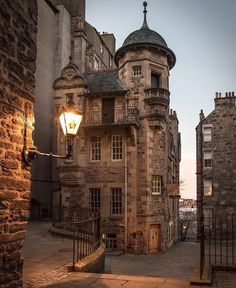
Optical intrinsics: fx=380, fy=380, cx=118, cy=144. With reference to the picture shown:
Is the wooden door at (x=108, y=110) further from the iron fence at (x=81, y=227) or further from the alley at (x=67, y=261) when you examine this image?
the alley at (x=67, y=261)

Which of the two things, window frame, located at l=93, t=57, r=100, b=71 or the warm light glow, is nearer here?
the warm light glow

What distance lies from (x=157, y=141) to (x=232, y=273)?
1569 centimetres

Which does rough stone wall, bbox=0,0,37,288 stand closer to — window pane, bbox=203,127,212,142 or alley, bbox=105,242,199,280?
alley, bbox=105,242,199,280

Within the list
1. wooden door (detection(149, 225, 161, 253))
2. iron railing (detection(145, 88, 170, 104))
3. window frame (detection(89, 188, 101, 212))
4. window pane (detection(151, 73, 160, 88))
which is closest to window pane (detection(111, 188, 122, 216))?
window frame (detection(89, 188, 101, 212))

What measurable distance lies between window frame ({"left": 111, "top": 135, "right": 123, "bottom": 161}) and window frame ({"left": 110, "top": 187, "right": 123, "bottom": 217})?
83.2 inches

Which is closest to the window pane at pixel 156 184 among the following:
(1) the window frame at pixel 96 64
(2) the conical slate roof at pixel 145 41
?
(2) the conical slate roof at pixel 145 41

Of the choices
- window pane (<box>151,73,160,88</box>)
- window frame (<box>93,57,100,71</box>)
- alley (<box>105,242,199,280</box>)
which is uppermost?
window frame (<box>93,57,100,71</box>)

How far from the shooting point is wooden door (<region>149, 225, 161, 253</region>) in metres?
25.7

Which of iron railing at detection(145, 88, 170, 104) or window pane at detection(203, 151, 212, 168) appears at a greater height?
iron railing at detection(145, 88, 170, 104)

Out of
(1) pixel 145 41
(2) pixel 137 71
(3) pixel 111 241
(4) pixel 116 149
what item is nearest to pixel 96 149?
(4) pixel 116 149

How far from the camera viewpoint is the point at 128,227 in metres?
25.3

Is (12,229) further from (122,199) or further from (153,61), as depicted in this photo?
(153,61)

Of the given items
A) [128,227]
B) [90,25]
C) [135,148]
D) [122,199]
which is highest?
[90,25]

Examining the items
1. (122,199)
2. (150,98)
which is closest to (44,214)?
(122,199)
